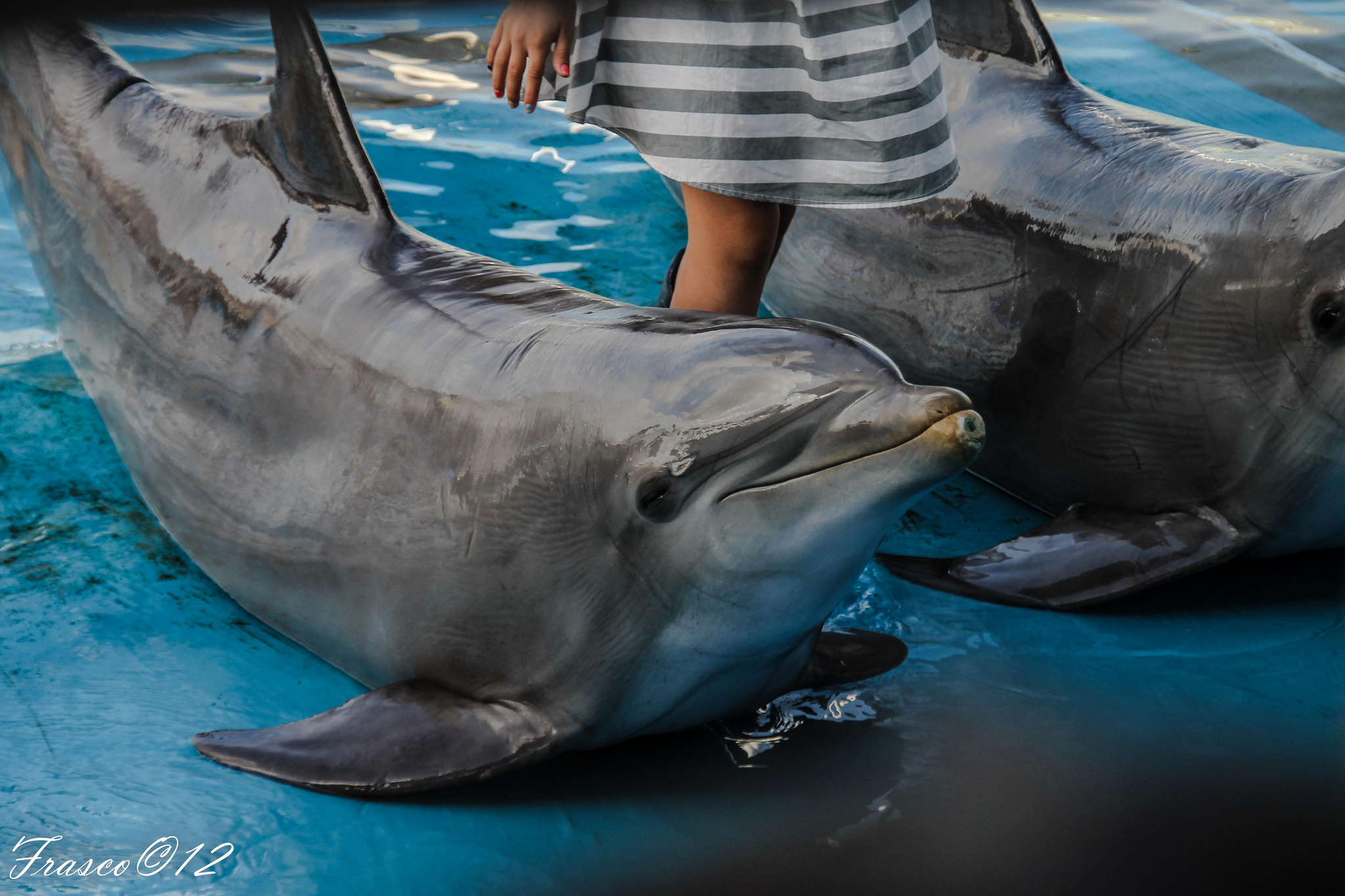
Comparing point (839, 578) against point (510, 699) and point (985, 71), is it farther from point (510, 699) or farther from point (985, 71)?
point (985, 71)

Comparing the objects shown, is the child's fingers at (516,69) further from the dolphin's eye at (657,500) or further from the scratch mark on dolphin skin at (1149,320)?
the scratch mark on dolphin skin at (1149,320)

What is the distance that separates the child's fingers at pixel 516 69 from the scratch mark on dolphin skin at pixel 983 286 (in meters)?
2.02

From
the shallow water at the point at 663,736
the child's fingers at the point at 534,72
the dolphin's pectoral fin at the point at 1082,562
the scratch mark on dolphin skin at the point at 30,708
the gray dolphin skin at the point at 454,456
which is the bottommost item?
the scratch mark on dolphin skin at the point at 30,708

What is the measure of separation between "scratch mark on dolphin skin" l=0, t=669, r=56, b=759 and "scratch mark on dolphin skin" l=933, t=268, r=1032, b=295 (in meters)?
3.41

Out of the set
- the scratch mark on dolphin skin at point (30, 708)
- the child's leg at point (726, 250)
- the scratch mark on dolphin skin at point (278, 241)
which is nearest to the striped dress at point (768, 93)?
the child's leg at point (726, 250)

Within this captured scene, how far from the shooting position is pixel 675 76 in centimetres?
350

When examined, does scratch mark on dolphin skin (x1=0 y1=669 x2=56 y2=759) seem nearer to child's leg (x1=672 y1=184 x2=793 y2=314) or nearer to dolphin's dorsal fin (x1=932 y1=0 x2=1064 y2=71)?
child's leg (x1=672 y1=184 x2=793 y2=314)

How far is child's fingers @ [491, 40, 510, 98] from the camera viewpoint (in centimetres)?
339

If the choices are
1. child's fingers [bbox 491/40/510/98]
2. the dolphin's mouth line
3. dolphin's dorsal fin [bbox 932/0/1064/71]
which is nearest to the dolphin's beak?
the dolphin's mouth line

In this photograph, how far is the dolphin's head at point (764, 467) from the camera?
2490mm

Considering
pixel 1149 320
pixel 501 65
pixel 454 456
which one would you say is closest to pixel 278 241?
pixel 501 65

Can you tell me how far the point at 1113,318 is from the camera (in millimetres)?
4176

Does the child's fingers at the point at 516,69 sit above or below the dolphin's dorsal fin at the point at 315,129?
above

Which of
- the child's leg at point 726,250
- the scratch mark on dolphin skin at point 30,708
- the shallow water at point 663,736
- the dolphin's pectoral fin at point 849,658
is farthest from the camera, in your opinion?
the child's leg at point 726,250
